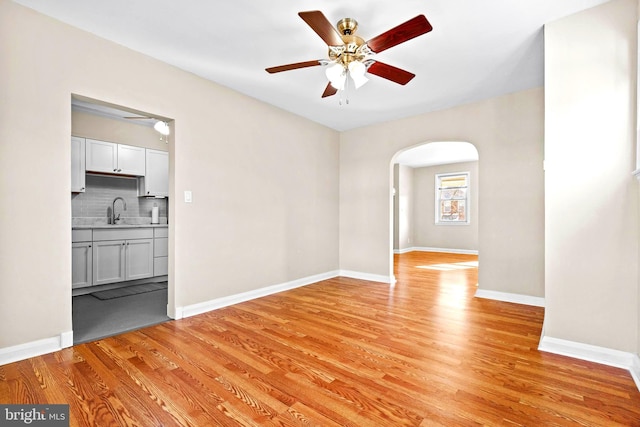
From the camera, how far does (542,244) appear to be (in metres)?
3.59

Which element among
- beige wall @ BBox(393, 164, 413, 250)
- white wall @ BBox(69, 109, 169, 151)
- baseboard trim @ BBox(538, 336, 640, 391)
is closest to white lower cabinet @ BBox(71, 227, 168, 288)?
white wall @ BBox(69, 109, 169, 151)

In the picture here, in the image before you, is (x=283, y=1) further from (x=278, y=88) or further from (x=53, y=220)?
(x=53, y=220)

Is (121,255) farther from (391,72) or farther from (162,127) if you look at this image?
(391,72)

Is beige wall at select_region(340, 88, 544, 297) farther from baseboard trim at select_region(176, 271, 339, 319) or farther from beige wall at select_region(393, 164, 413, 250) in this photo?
beige wall at select_region(393, 164, 413, 250)

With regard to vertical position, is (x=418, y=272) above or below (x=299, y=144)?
below

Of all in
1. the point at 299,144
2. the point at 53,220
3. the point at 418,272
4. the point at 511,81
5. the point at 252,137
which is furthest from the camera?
the point at 418,272

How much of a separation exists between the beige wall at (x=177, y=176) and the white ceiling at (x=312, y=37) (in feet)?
0.78

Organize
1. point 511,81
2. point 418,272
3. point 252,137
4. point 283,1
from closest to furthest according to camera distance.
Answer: point 283,1 → point 511,81 → point 252,137 → point 418,272

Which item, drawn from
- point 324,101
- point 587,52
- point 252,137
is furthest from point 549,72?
point 252,137

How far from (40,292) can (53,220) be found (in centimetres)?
54

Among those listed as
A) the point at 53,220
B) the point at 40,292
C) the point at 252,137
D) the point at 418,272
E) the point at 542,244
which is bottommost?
the point at 418,272

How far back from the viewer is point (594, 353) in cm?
219

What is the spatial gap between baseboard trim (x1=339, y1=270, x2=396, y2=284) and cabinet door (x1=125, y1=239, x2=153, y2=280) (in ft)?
10.1
